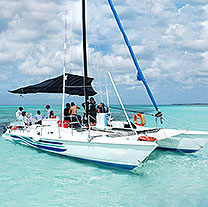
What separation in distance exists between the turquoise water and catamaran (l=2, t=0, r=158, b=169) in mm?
420

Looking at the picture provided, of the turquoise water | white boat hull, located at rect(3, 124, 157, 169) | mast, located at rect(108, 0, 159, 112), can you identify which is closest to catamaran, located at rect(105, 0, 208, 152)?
mast, located at rect(108, 0, 159, 112)

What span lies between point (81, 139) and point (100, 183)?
1.74 metres

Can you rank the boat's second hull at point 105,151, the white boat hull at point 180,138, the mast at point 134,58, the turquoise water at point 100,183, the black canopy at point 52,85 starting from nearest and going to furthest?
the turquoise water at point 100,183
the boat's second hull at point 105,151
the white boat hull at point 180,138
the mast at point 134,58
the black canopy at point 52,85

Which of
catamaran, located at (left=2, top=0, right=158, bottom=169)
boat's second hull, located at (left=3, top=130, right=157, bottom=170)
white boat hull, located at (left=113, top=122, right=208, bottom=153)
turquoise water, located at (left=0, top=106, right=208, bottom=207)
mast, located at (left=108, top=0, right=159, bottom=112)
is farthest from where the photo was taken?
mast, located at (left=108, top=0, right=159, bottom=112)

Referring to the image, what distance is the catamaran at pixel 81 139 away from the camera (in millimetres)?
7043

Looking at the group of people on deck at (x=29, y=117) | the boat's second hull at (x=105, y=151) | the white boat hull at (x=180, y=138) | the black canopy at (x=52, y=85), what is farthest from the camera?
the group of people on deck at (x=29, y=117)

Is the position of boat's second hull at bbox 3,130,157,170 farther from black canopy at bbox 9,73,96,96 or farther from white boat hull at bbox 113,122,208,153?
black canopy at bbox 9,73,96,96

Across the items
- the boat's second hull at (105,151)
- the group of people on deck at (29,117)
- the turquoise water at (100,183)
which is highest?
the group of people on deck at (29,117)

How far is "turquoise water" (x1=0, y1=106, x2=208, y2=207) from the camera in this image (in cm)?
560

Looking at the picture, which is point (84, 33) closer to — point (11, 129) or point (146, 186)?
point (11, 129)

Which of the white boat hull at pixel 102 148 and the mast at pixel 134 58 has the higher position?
the mast at pixel 134 58

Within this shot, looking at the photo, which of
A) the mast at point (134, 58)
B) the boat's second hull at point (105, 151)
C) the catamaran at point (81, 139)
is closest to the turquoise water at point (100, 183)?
the boat's second hull at point (105, 151)

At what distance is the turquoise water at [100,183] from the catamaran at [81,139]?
42 cm

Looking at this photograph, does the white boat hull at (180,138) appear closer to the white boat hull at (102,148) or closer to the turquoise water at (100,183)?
the turquoise water at (100,183)
